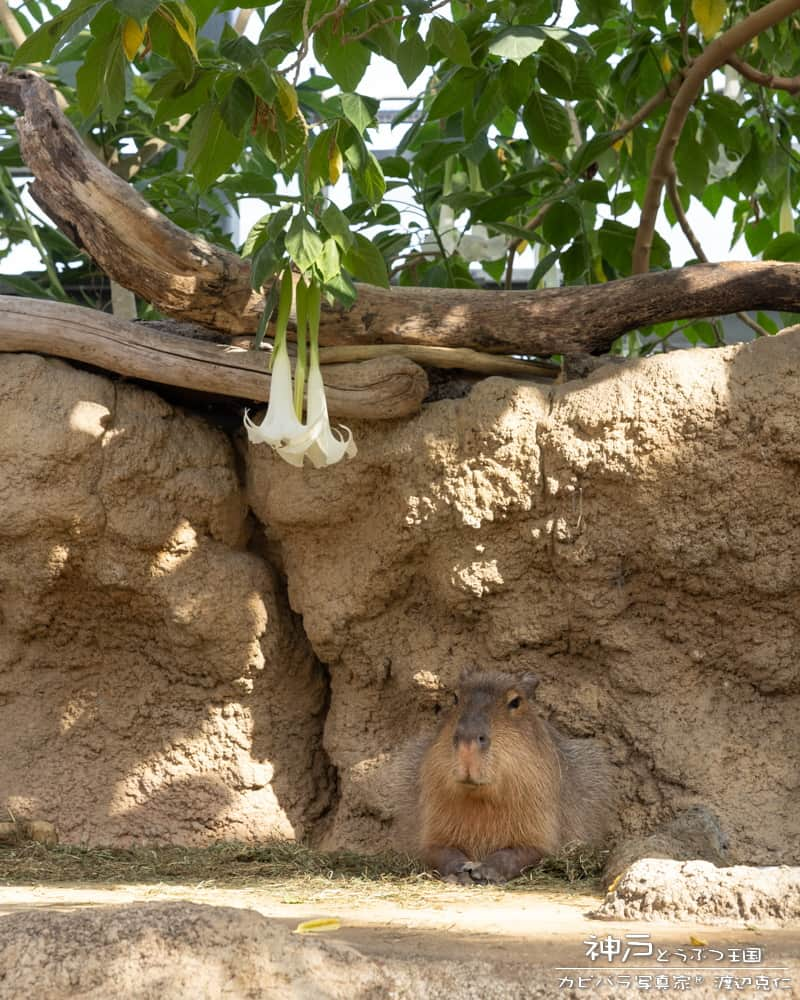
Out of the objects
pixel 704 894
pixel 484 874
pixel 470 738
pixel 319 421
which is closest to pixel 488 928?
pixel 704 894

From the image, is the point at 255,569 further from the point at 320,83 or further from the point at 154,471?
the point at 320,83

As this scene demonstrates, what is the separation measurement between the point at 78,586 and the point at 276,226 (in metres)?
2.16

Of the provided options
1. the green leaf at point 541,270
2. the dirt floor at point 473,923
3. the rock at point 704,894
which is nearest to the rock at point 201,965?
the dirt floor at point 473,923

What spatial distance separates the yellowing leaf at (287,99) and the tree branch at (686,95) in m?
1.95

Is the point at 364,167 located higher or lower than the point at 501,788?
higher

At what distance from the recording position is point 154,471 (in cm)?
514

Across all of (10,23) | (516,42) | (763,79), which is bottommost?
(516,42)

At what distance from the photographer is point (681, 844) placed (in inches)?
169

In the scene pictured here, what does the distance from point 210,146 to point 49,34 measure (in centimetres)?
58

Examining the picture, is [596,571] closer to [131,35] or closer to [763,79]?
[763,79]

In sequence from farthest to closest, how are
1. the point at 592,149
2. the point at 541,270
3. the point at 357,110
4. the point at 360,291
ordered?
1. the point at 541,270
2. the point at 592,149
3. the point at 360,291
4. the point at 357,110

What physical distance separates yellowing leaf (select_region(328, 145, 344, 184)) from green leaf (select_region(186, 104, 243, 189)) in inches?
11.1

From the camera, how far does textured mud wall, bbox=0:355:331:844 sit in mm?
5000

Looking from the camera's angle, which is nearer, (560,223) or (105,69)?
(105,69)
